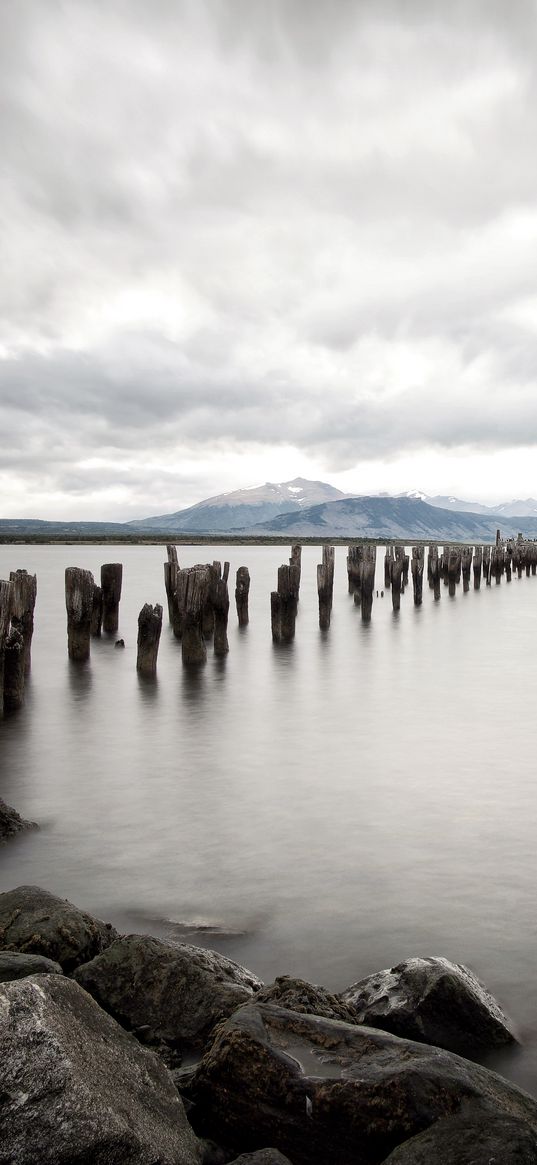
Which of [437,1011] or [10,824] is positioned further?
[10,824]

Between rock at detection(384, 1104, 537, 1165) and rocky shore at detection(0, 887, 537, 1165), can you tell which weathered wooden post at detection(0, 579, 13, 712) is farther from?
rock at detection(384, 1104, 537, 1165)

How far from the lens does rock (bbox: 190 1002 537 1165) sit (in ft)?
8.62

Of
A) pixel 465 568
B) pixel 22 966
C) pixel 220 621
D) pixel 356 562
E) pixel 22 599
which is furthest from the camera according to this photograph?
pixel 465 568

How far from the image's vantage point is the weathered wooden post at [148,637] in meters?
13.5

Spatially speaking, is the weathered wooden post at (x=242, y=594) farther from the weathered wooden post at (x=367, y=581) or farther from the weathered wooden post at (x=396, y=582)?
the weathered wooden post at (x=396, y=582)

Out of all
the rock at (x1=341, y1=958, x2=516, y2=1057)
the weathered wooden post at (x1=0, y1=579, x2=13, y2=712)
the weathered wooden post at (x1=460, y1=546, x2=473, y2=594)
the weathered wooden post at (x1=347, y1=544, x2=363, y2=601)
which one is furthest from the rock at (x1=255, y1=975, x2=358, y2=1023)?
the weathered wooden post at (x1=460, y1=546, x2=473, y2=594)

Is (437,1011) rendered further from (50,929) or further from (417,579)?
(417,579)

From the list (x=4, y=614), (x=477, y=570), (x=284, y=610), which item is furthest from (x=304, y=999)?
(x=477, y=570)

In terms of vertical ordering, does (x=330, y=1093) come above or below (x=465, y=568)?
below

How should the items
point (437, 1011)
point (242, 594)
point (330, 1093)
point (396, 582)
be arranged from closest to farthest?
point (330, 1093)
point (437, 1011)
point (242, 594)
point (396, 582)

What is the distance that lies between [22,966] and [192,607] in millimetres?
10838

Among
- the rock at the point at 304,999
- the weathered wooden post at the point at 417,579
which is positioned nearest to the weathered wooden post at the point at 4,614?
the rock at the point at 304,999

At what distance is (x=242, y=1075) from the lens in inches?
108

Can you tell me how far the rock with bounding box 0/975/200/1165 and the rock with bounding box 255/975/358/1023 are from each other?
0.75 m
